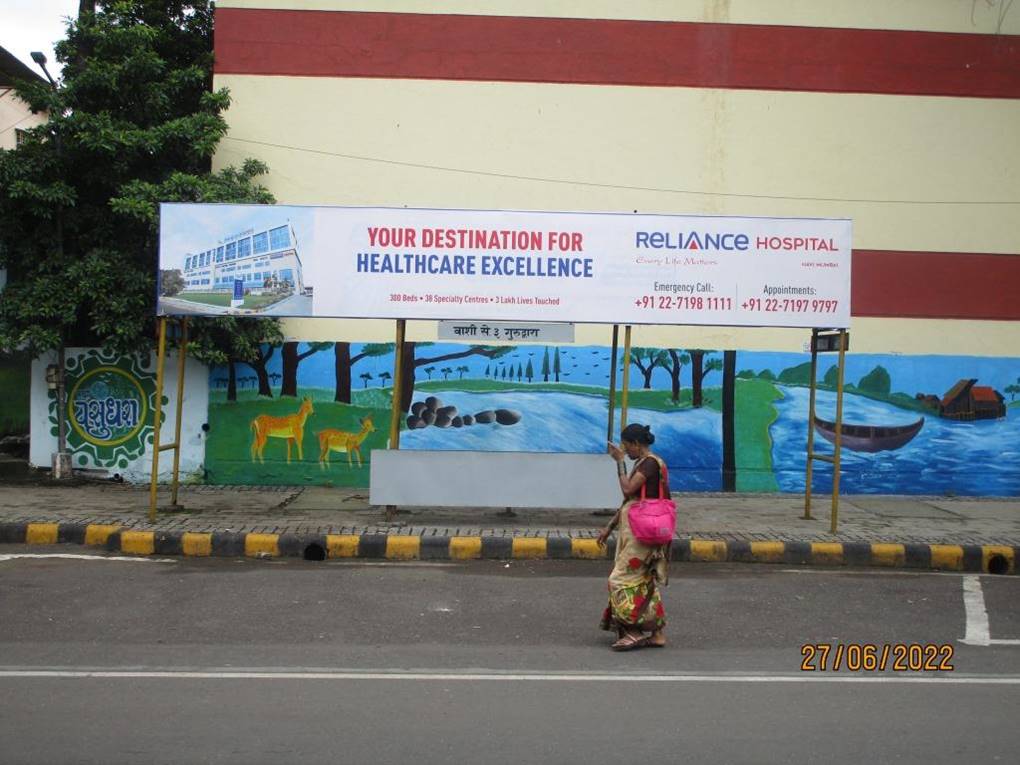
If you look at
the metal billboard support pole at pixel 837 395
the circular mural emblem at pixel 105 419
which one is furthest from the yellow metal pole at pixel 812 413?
the circular mural emblem at pixel 105 419

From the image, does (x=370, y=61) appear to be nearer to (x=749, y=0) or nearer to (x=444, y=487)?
(x=749, y=0)

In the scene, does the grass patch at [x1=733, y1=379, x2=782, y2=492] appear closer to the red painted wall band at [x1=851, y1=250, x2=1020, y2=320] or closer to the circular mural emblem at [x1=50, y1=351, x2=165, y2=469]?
the red painted wall band at [x1=851, y1=250, x2=1020, y2=320]

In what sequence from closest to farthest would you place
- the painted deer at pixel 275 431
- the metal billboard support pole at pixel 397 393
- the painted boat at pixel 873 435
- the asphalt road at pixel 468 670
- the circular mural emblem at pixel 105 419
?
the asphalt road at pixel 468 670 → the metal billboard support pole at pixel 397 393 → the circular mural emblem at pixel 105 419 → the painted deer at pixel 275 431 → the painted boat at pixel 873 435

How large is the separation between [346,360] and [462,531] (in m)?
3.99

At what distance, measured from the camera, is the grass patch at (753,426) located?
13203 mm

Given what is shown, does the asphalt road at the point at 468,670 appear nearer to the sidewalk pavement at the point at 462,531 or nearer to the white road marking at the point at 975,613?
the white road marking at the point at 975,613

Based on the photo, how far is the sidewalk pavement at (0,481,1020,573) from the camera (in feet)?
30.7

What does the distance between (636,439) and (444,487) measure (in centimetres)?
421

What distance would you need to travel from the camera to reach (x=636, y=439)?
20.6 ft

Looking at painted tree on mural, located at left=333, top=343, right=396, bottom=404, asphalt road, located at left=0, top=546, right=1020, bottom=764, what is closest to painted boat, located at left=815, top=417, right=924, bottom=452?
asphalt road, located at left=0, top=546, right=1020, bottom=764

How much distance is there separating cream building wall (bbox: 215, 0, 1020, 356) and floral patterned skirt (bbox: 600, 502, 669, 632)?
7177 mm

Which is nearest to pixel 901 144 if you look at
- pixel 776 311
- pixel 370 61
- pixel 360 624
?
pixel 776 311

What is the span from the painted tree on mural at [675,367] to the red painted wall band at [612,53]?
3.82 m

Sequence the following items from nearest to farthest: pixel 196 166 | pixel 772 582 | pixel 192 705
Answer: pixel 192 705 → pixel 772 582 → pixel 196 166
